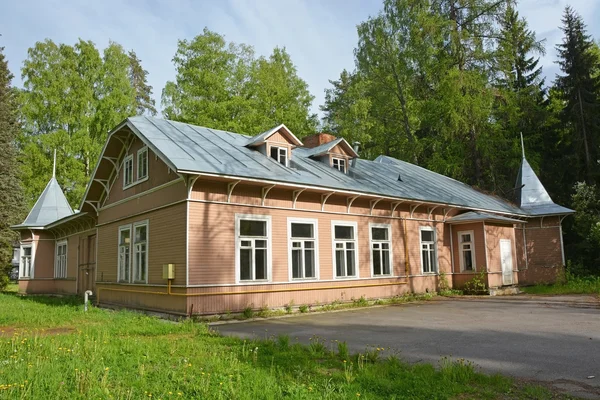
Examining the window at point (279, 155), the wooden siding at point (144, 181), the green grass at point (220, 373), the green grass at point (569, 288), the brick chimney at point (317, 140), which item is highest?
the brick chimney at point (317, 140)

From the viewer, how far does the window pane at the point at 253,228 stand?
14117 mm

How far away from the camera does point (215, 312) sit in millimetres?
13047

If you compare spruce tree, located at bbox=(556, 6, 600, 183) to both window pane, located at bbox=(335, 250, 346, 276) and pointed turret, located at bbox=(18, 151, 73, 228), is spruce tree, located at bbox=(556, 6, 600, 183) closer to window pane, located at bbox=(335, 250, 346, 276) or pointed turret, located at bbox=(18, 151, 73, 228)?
window pane, located at bbox=(335, 250, 346, 276)

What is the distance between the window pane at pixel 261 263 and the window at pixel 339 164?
6.33m

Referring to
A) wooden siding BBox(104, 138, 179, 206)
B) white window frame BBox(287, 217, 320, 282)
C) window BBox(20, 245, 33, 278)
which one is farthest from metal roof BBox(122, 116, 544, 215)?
window BBox(20, 245, 33, 278)

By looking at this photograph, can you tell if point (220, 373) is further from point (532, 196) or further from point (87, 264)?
point (532, 196)

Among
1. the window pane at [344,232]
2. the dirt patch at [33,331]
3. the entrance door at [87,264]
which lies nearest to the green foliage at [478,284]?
the window pane at [344,232]

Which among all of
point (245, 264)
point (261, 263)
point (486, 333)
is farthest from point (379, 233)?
point (486, 333)

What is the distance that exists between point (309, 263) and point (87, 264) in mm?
12382

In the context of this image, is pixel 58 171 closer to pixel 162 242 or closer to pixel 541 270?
pixel 162 242

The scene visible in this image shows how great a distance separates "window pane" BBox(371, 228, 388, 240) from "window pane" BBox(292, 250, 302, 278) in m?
3.70

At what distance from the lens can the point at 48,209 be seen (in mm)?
27375

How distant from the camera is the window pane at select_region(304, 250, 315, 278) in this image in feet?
50.5

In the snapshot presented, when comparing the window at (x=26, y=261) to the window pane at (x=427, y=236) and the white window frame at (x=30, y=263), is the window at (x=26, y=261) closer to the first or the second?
the white window frame at (x=30, y=263)
